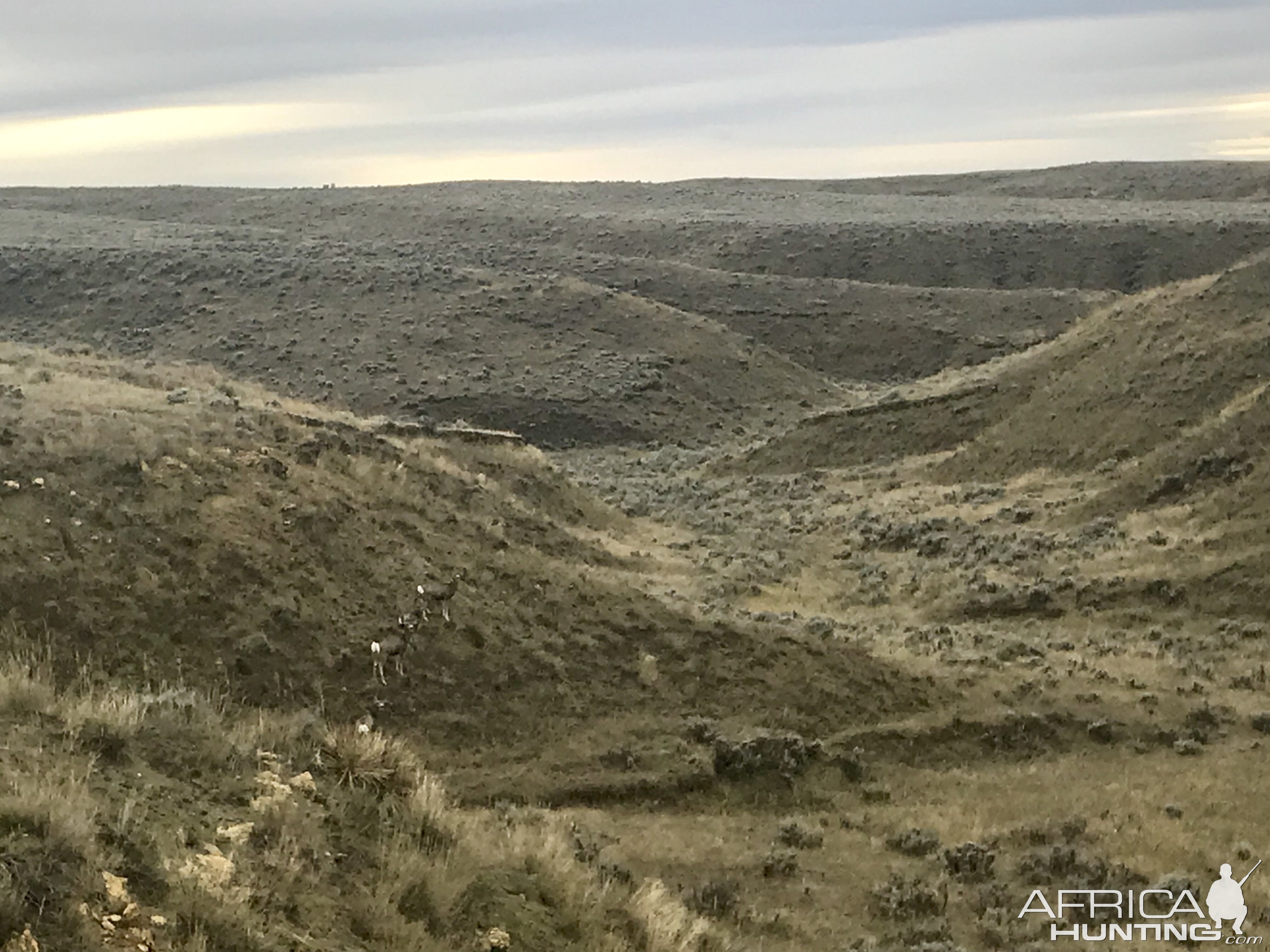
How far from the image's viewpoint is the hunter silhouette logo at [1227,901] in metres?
9.01

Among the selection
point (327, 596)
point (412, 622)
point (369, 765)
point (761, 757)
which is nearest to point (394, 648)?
point (412, 622)

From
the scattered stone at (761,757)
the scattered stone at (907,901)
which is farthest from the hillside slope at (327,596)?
the scattered stone at (907,901)

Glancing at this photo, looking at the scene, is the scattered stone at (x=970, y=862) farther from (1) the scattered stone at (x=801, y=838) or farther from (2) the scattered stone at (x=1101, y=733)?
(2) the scattered stone at (x=1101, y=733)

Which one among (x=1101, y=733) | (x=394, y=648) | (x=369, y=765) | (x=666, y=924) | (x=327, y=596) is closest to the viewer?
(x=666, y=924)

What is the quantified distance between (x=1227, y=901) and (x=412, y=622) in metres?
9.05

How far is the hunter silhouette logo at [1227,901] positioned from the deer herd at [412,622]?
8.45 metres

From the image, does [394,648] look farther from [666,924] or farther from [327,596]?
[666,924]

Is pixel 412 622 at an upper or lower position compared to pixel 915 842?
upper

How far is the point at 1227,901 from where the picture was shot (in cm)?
927

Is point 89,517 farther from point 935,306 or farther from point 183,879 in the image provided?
point 935,306

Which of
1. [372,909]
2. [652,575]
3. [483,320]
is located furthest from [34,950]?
[483,320]

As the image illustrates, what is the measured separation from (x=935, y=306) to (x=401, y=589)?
148ft

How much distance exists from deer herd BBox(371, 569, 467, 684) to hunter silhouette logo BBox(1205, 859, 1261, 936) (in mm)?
8446

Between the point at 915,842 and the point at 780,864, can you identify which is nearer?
the point at 780,864
